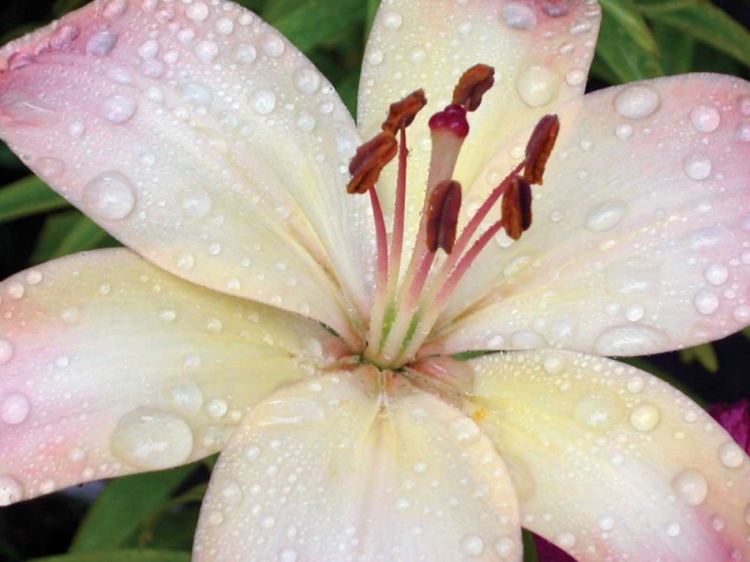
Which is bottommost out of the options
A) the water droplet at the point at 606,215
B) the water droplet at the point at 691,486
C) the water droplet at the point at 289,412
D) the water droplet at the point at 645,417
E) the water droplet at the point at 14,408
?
the water droplet at the point at 691,486

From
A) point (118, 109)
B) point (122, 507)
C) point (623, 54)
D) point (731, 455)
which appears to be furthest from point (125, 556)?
point (623, 54)

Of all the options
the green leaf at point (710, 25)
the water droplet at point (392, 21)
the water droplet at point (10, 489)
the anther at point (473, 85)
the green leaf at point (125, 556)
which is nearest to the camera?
the water droplet at point (10, 489)

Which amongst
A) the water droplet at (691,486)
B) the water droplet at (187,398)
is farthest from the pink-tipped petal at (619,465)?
the water droplet at (187,398)

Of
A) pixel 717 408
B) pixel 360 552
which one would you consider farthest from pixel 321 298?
pixel 717 408

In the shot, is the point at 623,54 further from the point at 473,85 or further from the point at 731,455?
the point at 731,455

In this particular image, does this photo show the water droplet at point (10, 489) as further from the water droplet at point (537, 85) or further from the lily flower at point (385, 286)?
the water droplet at point (537, 85)

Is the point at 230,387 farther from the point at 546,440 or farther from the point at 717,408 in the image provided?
the point at 717,408
